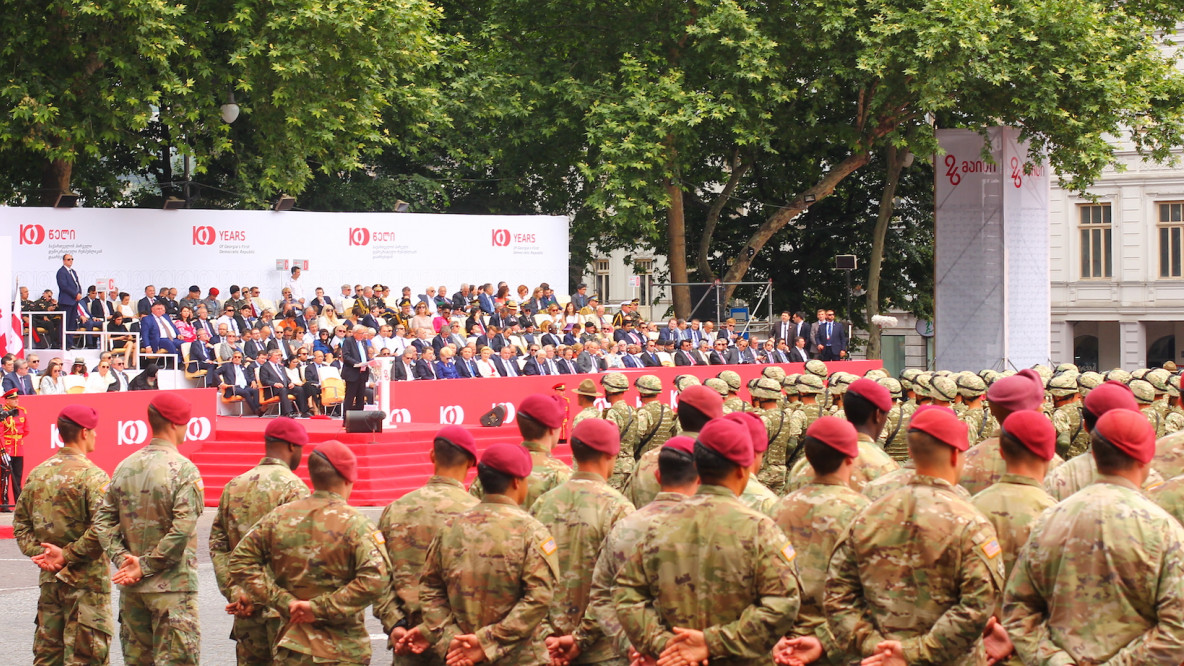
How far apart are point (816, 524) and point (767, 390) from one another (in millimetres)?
6501

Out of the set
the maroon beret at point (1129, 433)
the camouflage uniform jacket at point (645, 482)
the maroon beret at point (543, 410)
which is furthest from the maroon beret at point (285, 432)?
the maroon beret at point (1129, 433)

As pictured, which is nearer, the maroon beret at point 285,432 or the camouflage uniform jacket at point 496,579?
the camouflage uniform jacket at point 496,579

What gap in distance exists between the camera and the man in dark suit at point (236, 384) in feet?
80.1

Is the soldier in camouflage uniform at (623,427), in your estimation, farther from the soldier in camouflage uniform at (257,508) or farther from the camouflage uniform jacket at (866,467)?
the camouflage uniform jacket at (866,467)

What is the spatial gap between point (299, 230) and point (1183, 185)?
28.4 metres

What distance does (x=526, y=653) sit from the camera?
5883 millimetres

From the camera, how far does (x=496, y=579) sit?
5762 millimetres

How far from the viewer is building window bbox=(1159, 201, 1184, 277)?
1699 inches

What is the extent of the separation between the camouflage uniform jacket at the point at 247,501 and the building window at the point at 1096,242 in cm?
4145

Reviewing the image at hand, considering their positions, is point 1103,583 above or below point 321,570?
above

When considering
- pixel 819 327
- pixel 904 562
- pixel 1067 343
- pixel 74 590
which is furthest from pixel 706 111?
pixel 904 562

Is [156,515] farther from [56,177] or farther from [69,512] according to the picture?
[56,177]

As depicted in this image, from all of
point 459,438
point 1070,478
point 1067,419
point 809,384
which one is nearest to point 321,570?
point 459,438

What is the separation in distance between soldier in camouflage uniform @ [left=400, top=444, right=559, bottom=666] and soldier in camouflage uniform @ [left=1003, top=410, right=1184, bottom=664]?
Result: 1.93 m
